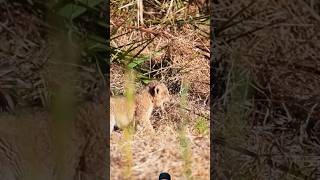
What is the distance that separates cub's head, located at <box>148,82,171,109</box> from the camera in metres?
2.41

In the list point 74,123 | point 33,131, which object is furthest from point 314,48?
point 33,131

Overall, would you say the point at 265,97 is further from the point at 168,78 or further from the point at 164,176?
the point at 164,176

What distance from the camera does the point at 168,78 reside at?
244 centimetres

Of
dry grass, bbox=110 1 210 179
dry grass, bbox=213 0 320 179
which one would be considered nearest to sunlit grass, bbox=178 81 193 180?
dry grass, bbox=110 1 210 179

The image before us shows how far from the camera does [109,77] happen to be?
2414 millimetres

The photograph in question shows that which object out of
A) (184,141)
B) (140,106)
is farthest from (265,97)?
(140,106)

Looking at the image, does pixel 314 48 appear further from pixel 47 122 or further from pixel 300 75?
pixel 47 122

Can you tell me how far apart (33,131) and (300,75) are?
1040 millimetres

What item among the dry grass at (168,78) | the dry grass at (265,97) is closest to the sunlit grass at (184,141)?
the dry grass at (168,78)

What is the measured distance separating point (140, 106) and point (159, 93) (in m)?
0.09

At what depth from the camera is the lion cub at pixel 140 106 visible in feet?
7.92

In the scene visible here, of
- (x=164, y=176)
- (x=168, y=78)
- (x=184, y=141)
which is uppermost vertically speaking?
(x=168, y=78)

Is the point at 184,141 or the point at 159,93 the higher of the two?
the point at 159,93

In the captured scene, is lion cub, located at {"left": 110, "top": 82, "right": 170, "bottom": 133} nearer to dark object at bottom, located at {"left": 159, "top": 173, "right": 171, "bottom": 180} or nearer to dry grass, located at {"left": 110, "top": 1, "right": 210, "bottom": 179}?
dry grass, located at {"left": 110, "top": 1, "right": 210, "bottom": 179}
